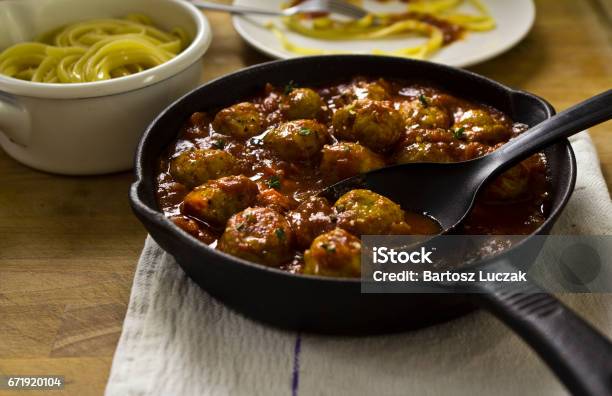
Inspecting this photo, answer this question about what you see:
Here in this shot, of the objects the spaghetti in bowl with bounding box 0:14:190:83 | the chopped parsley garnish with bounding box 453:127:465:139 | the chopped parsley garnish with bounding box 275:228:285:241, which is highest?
the chopped parsley garnish with bounding box 275:228:285:241

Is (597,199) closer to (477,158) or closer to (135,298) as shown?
(477,158)

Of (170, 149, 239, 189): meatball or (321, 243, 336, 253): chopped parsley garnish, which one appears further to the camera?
(170, 149, 239, 189): meatball

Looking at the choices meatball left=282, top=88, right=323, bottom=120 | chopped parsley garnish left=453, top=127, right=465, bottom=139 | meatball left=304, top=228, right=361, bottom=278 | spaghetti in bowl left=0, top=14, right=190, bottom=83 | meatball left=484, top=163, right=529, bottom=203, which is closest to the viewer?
meatball left=304, top=228, right=361, bottom=278

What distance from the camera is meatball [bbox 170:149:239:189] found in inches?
118

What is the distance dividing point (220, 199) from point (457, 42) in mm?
2594

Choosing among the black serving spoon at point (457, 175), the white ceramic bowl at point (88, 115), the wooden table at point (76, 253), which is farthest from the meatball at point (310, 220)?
the white ceramic bowl at point (88, 115)

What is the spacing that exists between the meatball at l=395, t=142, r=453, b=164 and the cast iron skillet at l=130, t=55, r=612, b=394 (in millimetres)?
440

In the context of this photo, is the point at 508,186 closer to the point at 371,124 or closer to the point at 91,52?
the point at 371,124

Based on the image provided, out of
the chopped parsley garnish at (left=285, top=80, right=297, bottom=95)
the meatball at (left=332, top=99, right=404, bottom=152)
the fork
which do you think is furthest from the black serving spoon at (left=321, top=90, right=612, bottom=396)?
the fork

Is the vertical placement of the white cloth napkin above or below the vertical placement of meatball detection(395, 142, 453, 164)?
below

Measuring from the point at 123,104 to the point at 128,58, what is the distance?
56cm

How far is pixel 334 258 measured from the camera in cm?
239

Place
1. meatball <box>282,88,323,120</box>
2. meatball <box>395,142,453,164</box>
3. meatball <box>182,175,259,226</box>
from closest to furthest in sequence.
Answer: meatball <box>182,175,259,226</box>
meatball <box>395,142,453,164</box>
meatball <box>282,88,323,120</box>

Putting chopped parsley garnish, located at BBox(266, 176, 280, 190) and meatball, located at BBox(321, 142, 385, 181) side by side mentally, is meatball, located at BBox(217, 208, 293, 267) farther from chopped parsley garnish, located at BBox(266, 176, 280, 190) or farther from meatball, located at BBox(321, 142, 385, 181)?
meatball, located at BBox(321, 142, 385, 181)
